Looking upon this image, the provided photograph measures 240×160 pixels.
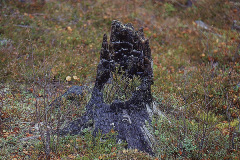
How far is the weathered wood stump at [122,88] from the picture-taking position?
5.57m

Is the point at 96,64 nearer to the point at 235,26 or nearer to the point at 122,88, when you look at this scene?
the point at 122,88

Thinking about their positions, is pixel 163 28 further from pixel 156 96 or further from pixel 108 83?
pixel 108 83

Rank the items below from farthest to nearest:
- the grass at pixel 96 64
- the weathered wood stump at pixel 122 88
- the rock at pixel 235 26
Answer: the rock at pixel 235 26, the weathered wood stump at pixel 122 88, the grass at pixel 96 64

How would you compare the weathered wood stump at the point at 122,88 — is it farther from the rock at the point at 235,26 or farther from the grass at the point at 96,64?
the rock at the point at 235,26

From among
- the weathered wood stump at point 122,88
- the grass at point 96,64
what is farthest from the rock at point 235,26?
the weathered wood stump at point 122,88

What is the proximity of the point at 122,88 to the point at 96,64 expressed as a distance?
415 centimetres

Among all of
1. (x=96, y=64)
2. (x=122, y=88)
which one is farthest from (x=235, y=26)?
(x=122, y=88)

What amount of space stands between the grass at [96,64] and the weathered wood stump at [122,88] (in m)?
0.35

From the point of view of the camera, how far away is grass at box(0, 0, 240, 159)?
5.18m

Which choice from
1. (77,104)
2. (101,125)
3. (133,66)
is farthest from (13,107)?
(133,66)

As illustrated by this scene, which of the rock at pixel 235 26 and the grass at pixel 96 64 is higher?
the rock at pixel 235 26

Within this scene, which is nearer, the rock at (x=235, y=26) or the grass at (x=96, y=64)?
the grass at (x=96, y=64)

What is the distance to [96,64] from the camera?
9.68 meters

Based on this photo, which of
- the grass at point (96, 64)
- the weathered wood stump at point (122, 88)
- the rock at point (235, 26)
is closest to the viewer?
the grass at point (96, 64)
